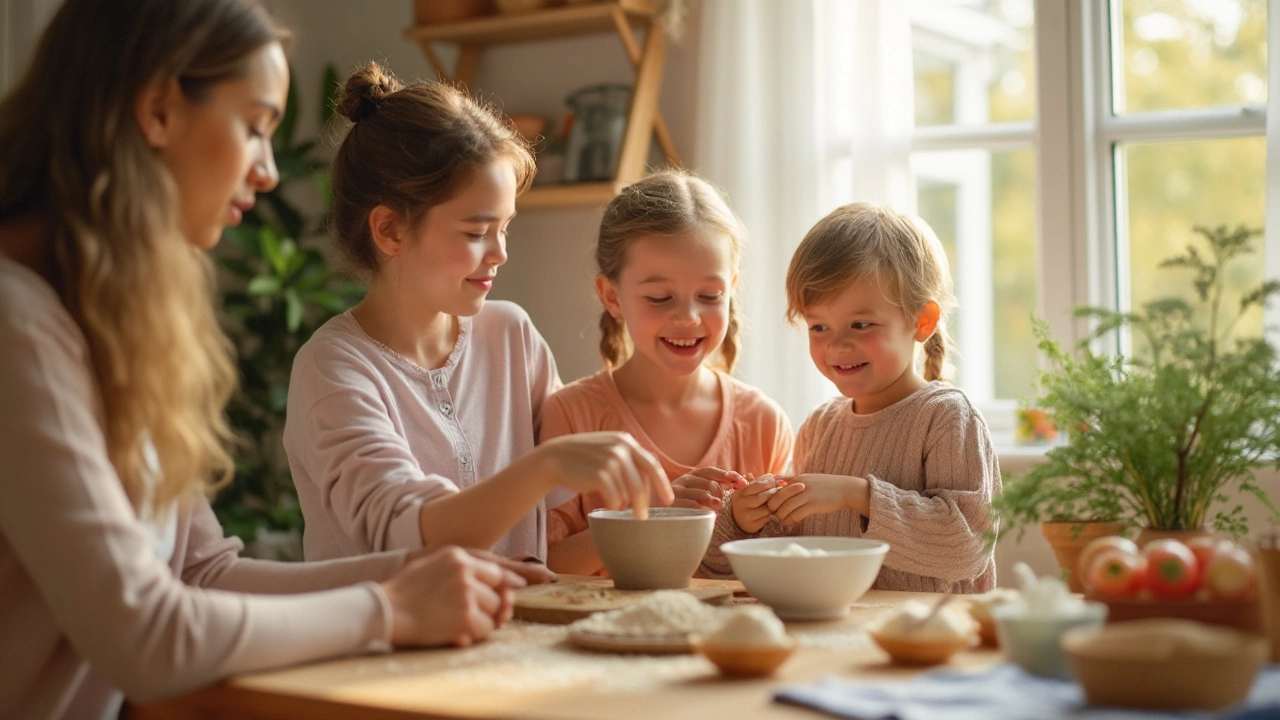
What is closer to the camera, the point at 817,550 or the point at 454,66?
the point at 817,550

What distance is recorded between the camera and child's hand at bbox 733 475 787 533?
172 cm

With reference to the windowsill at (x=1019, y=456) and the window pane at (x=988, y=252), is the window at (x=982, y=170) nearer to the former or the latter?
the window pane at (x=988, y=252)

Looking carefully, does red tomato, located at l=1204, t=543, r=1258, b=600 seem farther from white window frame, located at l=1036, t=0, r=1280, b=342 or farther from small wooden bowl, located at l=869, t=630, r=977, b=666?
white window frame, located at l=1036, t=0, r=1280, b=342

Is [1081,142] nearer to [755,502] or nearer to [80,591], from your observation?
[755,502]

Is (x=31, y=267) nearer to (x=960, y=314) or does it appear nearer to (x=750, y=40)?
(x=750, y=40)

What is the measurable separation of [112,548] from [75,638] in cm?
9

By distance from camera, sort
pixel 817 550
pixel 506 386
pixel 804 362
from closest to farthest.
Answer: pixel 817 550, pixel 506 386, pixel 804 362

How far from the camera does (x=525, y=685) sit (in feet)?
3.56

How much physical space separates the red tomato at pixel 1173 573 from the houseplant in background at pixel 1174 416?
17 centimetres

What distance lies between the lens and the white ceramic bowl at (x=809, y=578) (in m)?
1.33

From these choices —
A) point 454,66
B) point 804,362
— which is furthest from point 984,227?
point 454,66

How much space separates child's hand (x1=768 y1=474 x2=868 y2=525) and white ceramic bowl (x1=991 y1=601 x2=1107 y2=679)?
22.5 inches

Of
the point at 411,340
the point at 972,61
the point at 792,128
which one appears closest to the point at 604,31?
the point at 792,128

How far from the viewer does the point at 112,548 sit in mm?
1076
